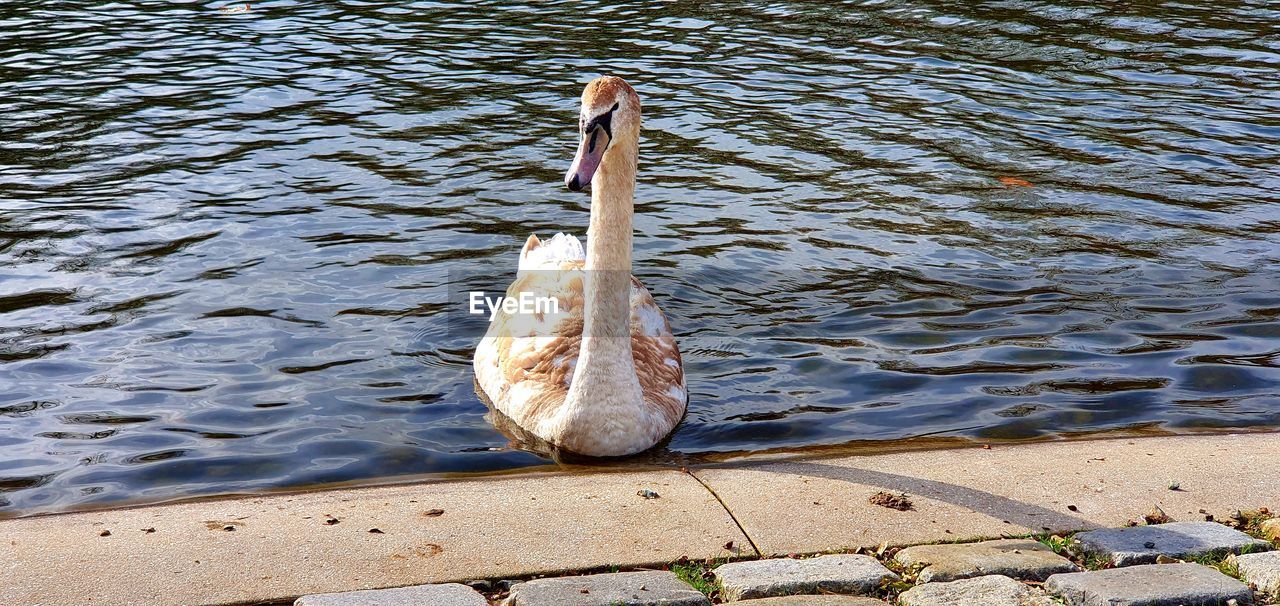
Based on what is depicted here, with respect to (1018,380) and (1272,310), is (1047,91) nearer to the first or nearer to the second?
(1272,310)

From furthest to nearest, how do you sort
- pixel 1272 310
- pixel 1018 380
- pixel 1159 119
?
pixel 1159 119 → pixel 1272 310 → pixel 1018 380

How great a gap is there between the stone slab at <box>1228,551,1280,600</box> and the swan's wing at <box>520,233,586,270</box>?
14.6 feet

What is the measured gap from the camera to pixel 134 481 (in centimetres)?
596

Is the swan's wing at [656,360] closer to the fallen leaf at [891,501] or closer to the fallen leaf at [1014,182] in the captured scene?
the fallen leaf at [891,501]

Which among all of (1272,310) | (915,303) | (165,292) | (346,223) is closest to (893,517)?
(915,303)

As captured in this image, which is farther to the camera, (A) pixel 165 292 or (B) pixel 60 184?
(B) pixel 60 184

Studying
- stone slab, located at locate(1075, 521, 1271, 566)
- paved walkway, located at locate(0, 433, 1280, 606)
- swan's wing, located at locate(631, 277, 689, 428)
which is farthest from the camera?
swan's wing, located at locate(631, 277, 689, 428)

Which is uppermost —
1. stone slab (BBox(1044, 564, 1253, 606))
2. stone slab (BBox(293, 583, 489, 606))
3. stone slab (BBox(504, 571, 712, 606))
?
stone slab (BBox(293, 583, 489, 606))

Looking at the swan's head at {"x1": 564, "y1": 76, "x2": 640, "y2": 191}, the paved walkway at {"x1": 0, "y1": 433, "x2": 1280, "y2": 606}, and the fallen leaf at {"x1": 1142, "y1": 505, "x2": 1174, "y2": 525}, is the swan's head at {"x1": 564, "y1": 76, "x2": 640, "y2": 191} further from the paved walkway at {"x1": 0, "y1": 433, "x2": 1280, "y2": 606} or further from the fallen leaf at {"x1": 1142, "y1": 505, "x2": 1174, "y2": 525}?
the fallen leaf at {"x1": 1142, "y1": 505, "x2": 1174, "y2": 525}

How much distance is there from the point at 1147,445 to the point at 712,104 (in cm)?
823

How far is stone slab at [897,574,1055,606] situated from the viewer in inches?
165

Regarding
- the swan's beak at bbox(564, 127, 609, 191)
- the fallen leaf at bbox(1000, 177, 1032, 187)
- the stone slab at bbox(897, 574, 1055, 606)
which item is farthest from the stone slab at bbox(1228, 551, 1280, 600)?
the fallen leaf at bbox(1000, 177, 1032, 187)

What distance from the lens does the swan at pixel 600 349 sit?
6.08 metres
